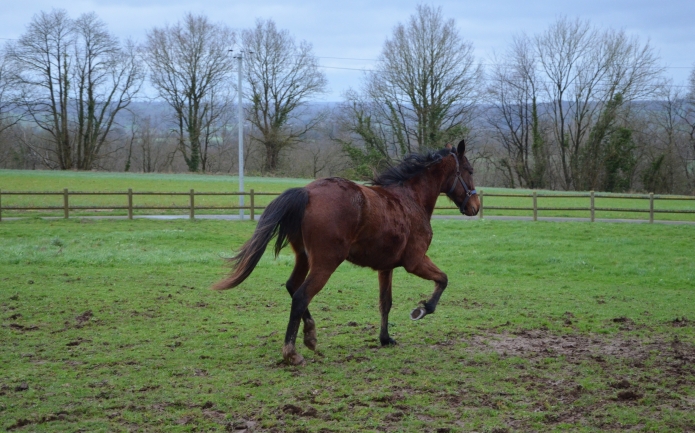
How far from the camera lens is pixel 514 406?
4.61 metres

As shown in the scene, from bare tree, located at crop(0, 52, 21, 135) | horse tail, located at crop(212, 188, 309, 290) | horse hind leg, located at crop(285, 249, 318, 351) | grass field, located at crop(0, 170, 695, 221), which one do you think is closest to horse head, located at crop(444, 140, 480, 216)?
horse hind leg, located at crop(285, 249, 318, 351)

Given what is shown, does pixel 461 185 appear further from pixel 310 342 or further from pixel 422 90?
pixel 422 90

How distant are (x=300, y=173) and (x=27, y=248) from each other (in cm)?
3922

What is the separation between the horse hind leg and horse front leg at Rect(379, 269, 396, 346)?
843 mm

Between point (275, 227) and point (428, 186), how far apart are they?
2.27 meters

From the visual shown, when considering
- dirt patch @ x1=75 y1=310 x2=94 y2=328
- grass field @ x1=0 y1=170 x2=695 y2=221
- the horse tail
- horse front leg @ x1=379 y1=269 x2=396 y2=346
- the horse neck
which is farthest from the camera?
grass field @ x1=0 y1=170 x2=695 y2=221

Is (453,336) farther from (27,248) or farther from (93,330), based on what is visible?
(27,248)

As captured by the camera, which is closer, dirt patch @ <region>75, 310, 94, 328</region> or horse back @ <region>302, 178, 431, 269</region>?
horse back @ <region>302, 178, 431, 269</region>

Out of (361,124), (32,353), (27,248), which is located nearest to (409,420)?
(32,353)

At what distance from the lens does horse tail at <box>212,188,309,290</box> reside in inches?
228

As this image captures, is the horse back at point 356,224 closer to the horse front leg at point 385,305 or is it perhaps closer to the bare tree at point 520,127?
the horse front leg at point 385,305

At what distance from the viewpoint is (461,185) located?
24.7ft

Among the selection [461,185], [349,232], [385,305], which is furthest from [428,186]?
[349,232]

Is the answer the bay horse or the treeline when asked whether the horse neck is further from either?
the treeline
